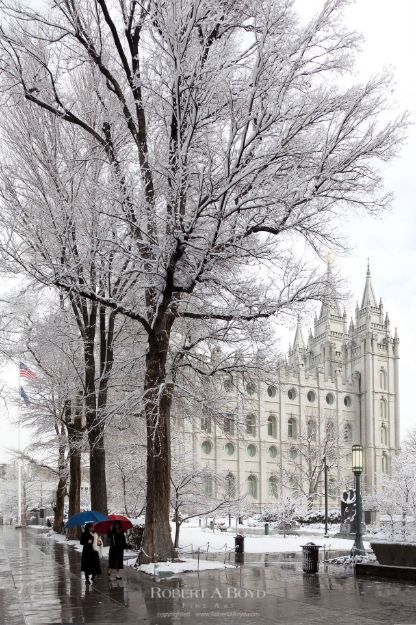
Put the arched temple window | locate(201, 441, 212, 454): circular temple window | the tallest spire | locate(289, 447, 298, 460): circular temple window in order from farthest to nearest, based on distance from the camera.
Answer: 1. the tallest spire
2. locate(289, 447, 298, 460): circular temple window
3. the arched temple window
4. locate(201, 441, 212, 454): circular temple window

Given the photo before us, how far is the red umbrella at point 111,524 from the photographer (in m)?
14.3

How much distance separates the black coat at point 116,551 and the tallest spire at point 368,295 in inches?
3764

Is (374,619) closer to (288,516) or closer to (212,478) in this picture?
(212,478)

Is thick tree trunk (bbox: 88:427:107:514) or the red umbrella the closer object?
the red umbrella

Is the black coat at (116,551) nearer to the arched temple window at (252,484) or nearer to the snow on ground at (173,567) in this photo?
the snow on ground at (173,567)

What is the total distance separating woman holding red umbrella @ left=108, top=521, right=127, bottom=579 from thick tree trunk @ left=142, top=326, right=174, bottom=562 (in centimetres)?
116

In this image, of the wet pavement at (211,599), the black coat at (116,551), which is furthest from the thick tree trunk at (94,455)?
the black coat at (116,551)

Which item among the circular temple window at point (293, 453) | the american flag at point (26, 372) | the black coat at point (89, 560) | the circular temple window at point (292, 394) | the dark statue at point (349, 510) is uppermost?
the american flag at point (26, 372)

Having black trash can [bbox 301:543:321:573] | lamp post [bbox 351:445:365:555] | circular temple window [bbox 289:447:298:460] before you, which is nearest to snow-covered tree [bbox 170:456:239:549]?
lamp post [bbox 351:445:365:555]

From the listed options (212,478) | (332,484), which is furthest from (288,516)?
(332,484)

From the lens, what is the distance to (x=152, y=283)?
15.2 metres

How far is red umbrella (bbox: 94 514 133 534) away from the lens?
564 inches

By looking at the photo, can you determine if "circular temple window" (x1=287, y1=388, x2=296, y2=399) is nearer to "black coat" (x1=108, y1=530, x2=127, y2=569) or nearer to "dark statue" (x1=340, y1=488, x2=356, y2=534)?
"dark statue" (x1=340, y1=488, x2=356, y2=534)

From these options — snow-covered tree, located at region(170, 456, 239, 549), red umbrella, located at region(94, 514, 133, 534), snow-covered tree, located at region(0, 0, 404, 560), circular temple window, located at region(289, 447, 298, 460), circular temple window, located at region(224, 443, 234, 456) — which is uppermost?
snow-covered tree, located at region(0, 0, 404, 560)
